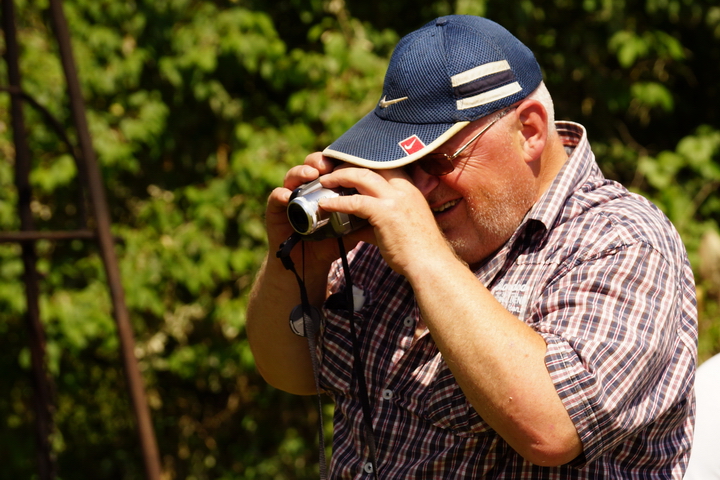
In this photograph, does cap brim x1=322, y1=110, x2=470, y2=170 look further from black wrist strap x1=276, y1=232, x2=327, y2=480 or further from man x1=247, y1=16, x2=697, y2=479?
black wrist strap x1=276, y1=232, x2=327, y2=480

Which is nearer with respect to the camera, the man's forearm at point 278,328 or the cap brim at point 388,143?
the cap brim at point 388,143

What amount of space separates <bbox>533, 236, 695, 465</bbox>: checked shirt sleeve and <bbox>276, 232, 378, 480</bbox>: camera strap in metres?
0.38

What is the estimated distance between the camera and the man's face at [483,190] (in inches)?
57.6

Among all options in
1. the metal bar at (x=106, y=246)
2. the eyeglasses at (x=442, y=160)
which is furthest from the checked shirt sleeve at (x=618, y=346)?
the metal bar at (x=106, y=246)

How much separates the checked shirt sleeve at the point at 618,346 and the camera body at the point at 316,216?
0.38 m

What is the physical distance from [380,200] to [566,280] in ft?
1.18

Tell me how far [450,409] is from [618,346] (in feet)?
1.12

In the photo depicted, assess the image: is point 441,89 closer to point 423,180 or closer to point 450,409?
point 423,180

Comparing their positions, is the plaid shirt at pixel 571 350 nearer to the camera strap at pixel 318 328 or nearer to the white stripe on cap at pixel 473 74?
the camera strap at pixel 318 328

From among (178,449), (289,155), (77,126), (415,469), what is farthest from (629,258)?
(178,449)

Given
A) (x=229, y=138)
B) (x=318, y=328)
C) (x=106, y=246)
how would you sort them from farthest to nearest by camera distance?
(x=229, y=138)
(x=106, y=246)
(x=318, y=328)

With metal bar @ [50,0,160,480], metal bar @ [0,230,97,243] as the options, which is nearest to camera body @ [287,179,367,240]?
metal bar @ [50,0,160,480]

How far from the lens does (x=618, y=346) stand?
1186mm

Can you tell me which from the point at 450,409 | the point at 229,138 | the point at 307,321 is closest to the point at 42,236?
the point at 307,321
